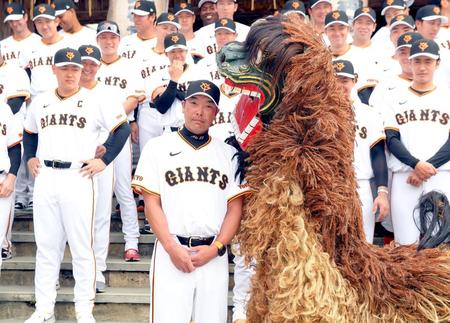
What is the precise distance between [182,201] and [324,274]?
59.3 inches

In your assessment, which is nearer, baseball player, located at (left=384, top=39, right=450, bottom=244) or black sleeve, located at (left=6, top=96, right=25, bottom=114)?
baseball player, located at (left=384, top=39, right=450, bottom=244)

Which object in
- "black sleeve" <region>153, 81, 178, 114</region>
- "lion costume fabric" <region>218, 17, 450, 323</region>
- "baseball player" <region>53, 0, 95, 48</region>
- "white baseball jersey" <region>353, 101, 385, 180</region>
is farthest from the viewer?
"baseball player" <region>53, 0, 95, 48</region>

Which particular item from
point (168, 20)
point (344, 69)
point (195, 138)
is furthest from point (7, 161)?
point (344, 69)

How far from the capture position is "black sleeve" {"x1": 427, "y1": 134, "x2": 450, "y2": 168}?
7035 millimetres

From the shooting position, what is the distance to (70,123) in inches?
281

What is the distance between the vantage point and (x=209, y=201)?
5227 millimetres

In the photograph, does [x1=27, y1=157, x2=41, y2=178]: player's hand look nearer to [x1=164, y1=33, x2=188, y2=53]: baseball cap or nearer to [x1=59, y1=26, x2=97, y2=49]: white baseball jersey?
[x1=164, y1=33, x2=188, y2=53]: baseball cap

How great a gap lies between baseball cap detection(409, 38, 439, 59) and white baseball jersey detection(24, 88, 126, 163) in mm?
2454

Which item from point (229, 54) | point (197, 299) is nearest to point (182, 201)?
point (197, 299)

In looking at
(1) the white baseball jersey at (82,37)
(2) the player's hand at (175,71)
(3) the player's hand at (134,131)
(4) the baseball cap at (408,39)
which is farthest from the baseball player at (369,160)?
(1) the white baseball jersey at (82,37)

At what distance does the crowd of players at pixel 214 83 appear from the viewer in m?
7.15

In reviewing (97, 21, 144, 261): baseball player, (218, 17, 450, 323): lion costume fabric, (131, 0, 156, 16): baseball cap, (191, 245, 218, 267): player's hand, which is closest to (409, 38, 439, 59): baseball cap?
(97, 21, 144, 261): baseball player

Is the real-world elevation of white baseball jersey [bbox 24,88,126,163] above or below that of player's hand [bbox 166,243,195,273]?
above

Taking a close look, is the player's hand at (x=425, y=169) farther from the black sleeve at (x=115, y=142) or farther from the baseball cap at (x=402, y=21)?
the black sleeve at (x=115, y=142)
